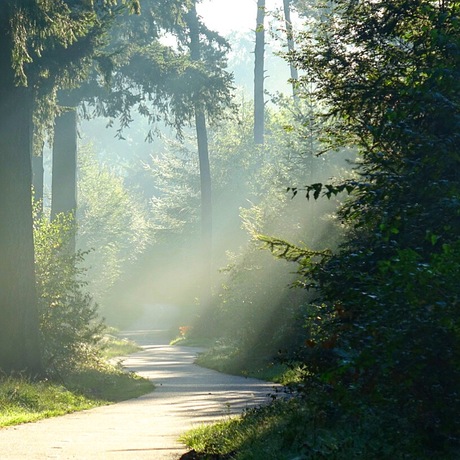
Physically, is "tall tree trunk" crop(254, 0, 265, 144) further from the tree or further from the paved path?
the tree

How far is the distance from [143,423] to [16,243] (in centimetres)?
722

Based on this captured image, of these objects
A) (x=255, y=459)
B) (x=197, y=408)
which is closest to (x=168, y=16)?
(x=197, y=408)

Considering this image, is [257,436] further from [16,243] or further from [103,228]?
[103,228]

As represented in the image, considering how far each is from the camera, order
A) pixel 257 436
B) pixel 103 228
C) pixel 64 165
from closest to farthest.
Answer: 1. pixel 257 436
2. pixel 64 165
3. pixel 103 228

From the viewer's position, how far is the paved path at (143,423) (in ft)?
34.4

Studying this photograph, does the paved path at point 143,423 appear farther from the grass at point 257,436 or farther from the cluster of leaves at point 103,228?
the cluster of leaves at point 103,228

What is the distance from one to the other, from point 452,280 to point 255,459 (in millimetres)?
2577

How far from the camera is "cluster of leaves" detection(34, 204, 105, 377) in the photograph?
22828 mm

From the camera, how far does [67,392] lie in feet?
64.0

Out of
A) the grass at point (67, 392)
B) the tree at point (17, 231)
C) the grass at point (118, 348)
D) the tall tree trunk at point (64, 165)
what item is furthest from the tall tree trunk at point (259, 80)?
the tree at point (17, 231)

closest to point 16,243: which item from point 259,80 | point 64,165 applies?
point 64,165

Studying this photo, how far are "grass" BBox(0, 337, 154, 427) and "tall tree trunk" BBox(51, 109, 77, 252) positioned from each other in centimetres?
1214

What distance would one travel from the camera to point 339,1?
1416cm

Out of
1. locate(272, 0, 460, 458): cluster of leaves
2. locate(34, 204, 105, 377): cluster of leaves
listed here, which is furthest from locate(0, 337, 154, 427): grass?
locate(272, 0, 460, 458): cluster of leaves
